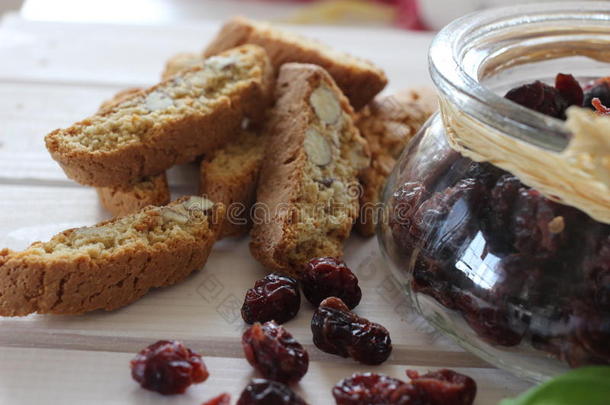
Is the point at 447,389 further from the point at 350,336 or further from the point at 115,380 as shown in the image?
the point at 115,380

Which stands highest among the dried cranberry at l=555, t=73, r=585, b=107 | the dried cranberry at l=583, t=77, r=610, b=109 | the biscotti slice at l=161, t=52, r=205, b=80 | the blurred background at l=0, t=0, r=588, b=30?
the dried cranberry at l=555, t=73, r=585, b=107

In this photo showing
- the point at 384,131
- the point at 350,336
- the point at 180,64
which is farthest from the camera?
the point at 180,64

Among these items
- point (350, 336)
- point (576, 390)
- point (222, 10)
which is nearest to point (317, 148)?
point (350, 336)

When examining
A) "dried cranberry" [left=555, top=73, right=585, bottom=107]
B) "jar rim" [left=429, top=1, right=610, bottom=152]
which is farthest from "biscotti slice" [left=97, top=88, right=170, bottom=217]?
"dried cranberry" [left=555, top=73, right=585, bottom=107]

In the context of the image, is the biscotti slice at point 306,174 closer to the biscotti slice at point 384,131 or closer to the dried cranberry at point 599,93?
the biscotti slice at point 384,131

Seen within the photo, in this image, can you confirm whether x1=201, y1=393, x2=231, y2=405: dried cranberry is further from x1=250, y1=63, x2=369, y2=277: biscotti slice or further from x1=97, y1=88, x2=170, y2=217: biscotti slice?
x1=97, y1=88, x2=170, y2=217: biscotti slice

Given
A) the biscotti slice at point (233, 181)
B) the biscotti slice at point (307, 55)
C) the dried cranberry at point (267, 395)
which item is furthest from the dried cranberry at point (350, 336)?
the biscotti slice at point (307, 55)
